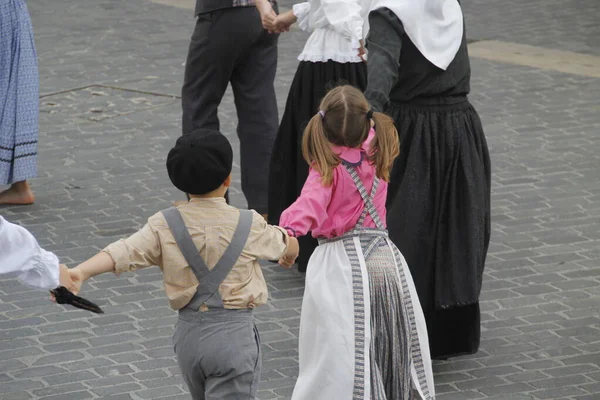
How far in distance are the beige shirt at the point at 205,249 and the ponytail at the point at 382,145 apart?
2.03ft

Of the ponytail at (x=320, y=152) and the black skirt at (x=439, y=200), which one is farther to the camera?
the black skirt at (x=439, y=200)

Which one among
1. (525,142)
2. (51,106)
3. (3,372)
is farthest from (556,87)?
(3,372)

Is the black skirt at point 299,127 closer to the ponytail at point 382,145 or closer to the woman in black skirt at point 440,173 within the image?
the woman in black skirt at point 440,173

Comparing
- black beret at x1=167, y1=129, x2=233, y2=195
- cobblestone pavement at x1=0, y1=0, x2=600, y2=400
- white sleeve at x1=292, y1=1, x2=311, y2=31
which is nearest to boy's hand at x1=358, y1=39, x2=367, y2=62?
white sleeve at x1=292, y1=1, x2=311, y2=31

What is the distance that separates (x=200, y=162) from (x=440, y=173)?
1.63 metres

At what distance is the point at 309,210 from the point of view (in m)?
4.02

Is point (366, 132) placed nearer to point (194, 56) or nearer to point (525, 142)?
point (194, 56)

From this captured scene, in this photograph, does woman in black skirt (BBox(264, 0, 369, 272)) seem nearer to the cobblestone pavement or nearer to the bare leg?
the cobblestone pavement

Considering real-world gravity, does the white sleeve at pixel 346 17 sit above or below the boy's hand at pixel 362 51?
above

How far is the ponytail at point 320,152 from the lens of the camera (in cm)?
412

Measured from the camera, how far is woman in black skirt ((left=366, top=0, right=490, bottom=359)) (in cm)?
492

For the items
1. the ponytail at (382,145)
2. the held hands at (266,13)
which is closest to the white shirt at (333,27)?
the held hands at (266,13)

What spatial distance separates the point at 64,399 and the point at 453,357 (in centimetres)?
158

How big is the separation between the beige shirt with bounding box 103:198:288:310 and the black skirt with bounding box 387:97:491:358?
1.36m
